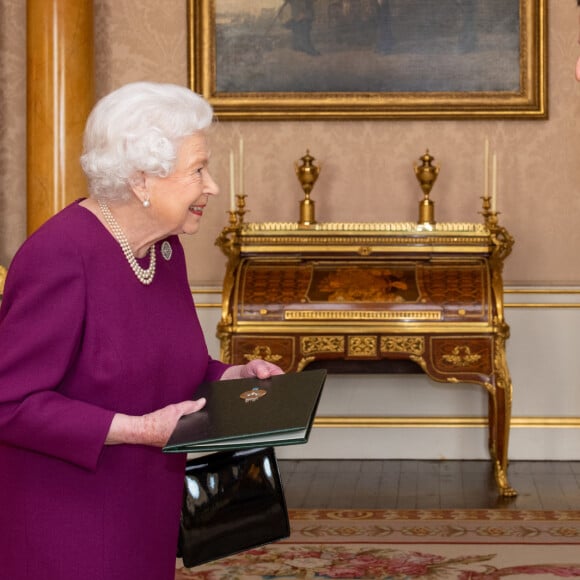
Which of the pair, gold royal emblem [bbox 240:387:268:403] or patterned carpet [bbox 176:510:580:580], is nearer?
gold royal emblem [bbox 240:387:268:403]

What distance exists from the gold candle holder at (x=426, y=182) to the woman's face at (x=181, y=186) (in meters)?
3.87

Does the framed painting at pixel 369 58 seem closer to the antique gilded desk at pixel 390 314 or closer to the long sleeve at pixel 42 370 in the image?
the antique gilded desk at pixel 390 314

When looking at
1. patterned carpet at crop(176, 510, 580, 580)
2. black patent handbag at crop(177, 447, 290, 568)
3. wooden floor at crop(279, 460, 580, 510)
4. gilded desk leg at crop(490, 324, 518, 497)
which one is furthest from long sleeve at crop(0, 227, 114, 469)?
gilded desk leg at crop(490, 324, 518, 497)

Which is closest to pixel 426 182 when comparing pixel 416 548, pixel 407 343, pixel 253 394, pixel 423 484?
pixel 407 343

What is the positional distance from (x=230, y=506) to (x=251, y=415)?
486 mm

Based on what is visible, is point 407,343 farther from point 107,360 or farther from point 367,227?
point 107,360

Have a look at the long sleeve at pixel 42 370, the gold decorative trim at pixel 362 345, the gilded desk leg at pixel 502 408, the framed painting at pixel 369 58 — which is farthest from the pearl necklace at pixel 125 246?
the framed painting at pixel 369 58

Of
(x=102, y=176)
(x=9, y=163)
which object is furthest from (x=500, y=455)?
(x=102, y=176)

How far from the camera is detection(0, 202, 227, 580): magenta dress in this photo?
84.0 inches

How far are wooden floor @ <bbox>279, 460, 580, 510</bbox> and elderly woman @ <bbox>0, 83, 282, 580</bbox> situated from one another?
10.6 feet

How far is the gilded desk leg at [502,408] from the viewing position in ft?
18.7

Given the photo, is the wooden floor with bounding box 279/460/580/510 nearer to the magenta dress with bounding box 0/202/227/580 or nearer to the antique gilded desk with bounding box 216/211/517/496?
the antique gilded desk with bounding box 216/211/517/496

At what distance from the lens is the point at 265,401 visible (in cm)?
232

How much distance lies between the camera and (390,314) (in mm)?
5766
